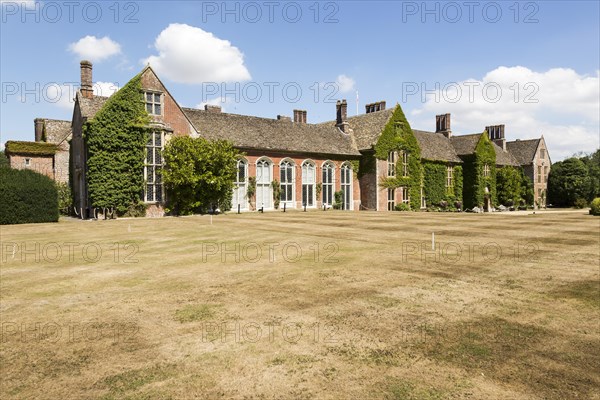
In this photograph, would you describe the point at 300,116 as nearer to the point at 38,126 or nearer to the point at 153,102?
the point at 153,102

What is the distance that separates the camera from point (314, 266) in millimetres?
11188

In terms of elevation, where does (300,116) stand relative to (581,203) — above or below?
above

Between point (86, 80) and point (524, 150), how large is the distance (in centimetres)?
6631

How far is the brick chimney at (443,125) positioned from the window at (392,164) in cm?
1712

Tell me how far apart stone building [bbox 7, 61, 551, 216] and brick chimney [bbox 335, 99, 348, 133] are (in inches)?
4.6

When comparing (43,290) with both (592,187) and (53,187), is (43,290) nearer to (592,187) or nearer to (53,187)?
(53,187)

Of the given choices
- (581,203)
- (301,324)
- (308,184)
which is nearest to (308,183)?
(308,184)

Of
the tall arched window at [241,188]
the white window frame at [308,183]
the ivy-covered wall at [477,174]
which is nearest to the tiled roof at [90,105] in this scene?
the tall arched window at [241,188]

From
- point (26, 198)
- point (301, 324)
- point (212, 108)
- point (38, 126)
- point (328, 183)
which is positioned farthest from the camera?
point (38, 126)

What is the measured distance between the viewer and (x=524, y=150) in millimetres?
66812

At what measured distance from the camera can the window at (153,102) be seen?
3155cm

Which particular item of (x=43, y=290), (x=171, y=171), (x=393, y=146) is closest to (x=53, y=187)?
→ (x=171, y=171)

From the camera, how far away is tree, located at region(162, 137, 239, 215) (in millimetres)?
30925

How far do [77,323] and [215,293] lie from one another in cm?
271
